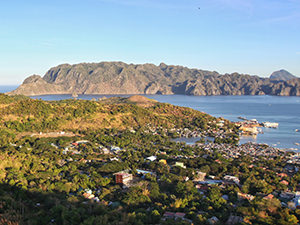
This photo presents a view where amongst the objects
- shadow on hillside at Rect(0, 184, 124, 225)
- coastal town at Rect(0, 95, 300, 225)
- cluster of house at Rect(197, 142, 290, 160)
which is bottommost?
cluster of house at Rect(197, 142, 290, 160)

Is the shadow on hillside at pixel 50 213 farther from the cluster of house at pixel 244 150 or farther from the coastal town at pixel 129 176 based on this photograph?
the cluster of house at pixel 244 150

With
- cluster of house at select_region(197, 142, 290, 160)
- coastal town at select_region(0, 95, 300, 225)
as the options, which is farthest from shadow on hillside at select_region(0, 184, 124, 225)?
cluster of house at select_region(197, 142, 290, 160)

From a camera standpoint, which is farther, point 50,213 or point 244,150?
point 244,150

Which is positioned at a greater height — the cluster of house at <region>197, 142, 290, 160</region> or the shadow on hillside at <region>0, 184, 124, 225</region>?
the shadow on hillside at <region>0, 184, 124, 225</region>

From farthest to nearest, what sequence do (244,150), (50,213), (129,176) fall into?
(244,150)
(129,176)
(50,213)

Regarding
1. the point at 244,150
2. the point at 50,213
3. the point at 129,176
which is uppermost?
the point at 50,213

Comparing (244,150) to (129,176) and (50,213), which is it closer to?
(129,176)

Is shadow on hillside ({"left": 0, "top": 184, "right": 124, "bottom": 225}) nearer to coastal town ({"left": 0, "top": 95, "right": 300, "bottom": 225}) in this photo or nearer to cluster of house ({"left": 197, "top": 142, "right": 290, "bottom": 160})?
coastal town ({"left": 0, "top": 95, "right": 300, "bottom": 225})

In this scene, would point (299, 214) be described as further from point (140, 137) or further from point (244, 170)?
point (140, 137)

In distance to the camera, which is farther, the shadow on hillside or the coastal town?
the coastal town

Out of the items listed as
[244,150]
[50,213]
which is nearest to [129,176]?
[50,213]

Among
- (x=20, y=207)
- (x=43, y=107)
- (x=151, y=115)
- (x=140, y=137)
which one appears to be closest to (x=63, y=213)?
(x=20, y=207)
